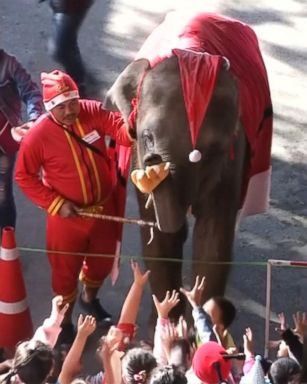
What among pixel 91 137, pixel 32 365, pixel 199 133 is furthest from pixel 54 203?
pixel 32 365

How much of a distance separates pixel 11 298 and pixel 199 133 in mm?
1230

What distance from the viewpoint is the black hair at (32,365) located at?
12.4 feet

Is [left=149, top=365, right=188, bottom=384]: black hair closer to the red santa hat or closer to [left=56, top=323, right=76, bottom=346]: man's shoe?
the red santa hat

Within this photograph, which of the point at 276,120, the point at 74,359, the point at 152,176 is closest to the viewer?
the point at 74,359

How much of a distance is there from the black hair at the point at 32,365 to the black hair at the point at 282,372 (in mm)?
754

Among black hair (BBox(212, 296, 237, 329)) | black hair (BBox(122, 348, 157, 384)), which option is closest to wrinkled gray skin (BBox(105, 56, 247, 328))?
black hair (BBox(212, 296, 237, 329))

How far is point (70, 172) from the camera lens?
187 inches

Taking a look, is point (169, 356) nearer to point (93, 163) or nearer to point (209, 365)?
point (209, 365)

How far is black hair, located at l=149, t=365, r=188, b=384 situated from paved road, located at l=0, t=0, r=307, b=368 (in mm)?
1632

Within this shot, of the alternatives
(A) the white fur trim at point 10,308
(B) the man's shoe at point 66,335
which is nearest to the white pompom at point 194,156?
(A) the white fur trim at point 10,308

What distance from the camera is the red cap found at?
3.72 m

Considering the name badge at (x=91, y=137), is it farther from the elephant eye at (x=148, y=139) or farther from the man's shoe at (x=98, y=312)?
the man's shoe at (x=98, y=312)

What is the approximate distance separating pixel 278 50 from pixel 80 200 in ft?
10.8

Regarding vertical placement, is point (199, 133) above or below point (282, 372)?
above
